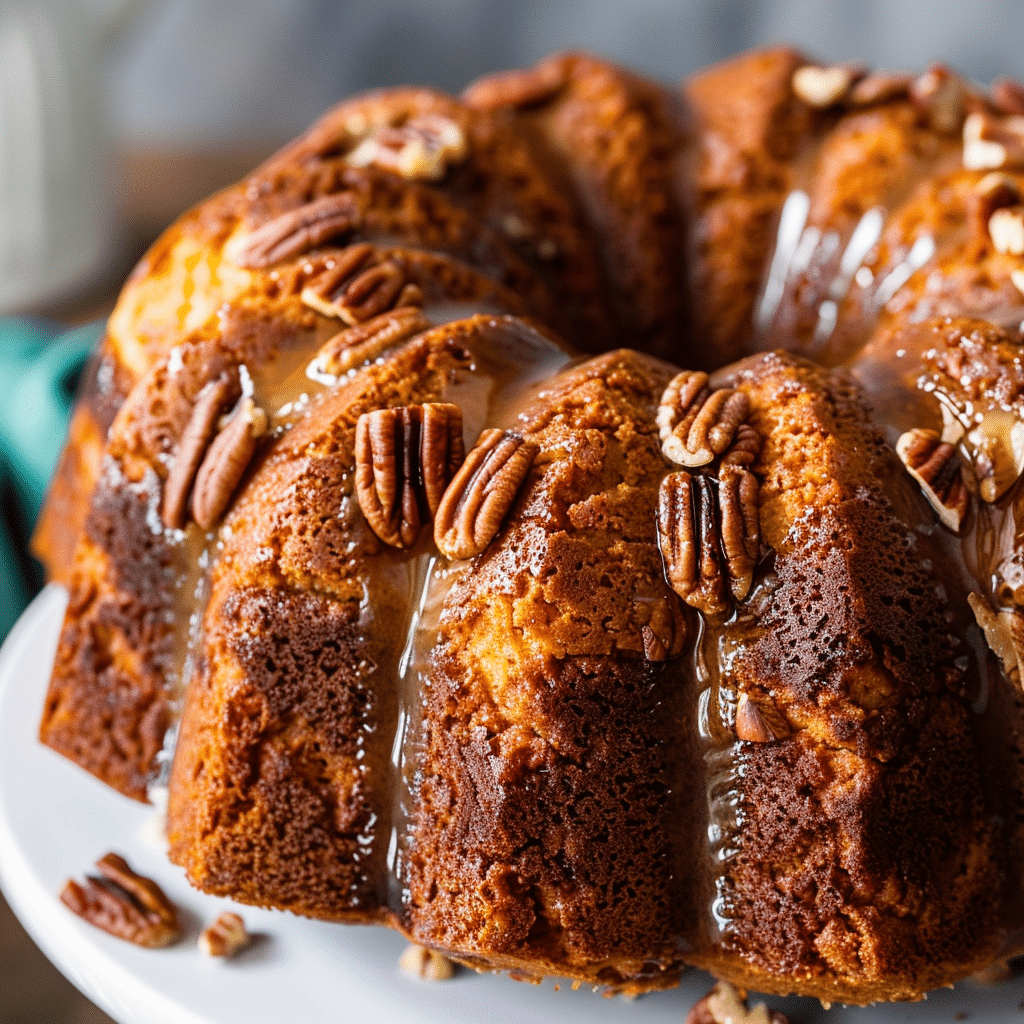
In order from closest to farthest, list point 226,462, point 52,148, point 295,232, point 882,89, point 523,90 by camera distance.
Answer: point 226,462 → point 295,232 → point 882,89 → point 523,90 → point 52,148

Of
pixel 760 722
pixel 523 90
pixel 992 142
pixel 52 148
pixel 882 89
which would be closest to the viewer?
pixel 760 722

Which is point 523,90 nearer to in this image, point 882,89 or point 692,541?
point 882,89

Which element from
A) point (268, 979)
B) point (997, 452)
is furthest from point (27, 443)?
point (997, 452)

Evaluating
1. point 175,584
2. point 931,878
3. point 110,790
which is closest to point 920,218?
point 931,878

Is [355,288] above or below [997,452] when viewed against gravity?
above

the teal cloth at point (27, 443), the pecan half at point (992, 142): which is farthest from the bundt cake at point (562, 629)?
the teal cloth at point (27, 443)

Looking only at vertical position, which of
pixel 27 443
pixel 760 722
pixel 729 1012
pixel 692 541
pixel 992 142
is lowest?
pixel 729 1012

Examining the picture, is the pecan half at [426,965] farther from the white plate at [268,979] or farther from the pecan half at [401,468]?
the pecan half at [401,468]

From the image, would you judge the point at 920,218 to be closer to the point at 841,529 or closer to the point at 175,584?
the point at 841,529
